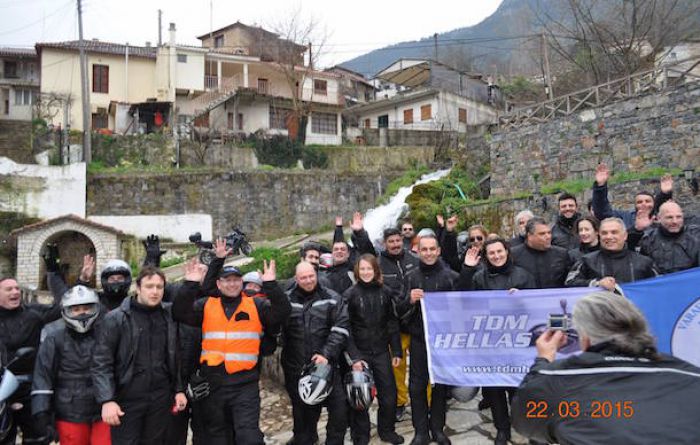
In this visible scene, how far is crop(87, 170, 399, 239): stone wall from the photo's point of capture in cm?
2130

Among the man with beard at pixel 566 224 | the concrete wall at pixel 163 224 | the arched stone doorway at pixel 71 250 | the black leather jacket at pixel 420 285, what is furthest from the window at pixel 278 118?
the black leather jacket at pixel 420 285

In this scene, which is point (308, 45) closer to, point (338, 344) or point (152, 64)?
point (152, 64)

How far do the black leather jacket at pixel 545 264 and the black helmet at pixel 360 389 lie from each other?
194 cm

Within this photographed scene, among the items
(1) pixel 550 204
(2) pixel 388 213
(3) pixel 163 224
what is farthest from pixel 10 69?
(1) pixel 550 204

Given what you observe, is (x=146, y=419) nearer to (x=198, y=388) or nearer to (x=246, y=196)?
(x=198, y=388)

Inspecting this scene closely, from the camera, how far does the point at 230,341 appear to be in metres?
3.91

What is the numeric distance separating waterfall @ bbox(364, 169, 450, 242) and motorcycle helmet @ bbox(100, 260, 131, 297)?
12.3m

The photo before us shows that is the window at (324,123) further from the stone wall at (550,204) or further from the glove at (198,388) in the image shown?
the glove at (198,388)

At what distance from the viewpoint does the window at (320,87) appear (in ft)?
105

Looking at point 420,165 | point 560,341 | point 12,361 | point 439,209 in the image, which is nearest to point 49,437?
point 12,361

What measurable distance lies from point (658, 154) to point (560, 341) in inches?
499

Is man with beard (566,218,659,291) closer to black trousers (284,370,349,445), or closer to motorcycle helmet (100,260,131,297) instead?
black trousers (284,370,349,445)

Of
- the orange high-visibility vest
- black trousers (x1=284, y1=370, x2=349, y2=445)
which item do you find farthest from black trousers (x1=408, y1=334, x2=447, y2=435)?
the orange high-visibility vest

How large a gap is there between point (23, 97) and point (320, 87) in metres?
19.4
